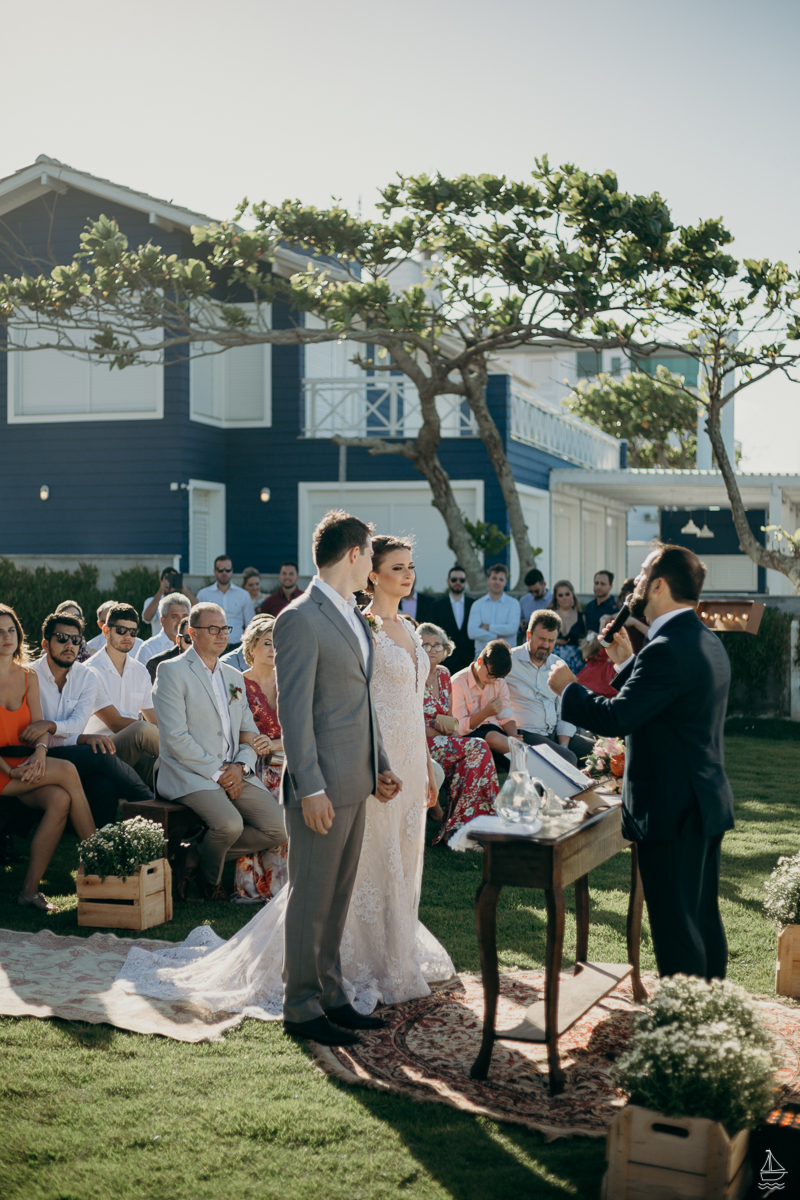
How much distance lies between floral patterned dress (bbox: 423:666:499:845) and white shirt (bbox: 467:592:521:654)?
5.22 metres

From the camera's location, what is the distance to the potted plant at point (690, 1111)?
3361 millimetres

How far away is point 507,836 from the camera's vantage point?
4.32 m

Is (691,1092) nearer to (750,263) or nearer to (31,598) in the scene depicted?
(750,263)

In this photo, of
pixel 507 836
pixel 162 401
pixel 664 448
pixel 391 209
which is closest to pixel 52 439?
pixel 162 401

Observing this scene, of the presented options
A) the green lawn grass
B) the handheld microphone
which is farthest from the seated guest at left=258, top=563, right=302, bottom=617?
the handheld microphone

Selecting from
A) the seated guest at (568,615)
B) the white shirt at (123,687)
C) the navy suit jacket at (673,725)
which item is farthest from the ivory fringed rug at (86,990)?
the seated guest at (568,615)

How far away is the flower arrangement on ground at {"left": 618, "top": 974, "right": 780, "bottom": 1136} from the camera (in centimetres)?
338

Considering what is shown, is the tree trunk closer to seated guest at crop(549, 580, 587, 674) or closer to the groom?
seated guest at crop(549, 580, 587, 674)

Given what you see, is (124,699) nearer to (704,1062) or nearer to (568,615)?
(704,1062)

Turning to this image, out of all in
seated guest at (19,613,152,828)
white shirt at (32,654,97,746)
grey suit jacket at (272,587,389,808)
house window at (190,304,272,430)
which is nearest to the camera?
grey suit jacket at (272,587,389,808)

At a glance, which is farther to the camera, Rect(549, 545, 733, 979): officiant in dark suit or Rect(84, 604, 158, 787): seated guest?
Rect(84, 604, 158, 787): seated guest

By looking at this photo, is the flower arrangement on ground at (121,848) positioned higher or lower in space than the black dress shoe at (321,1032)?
higher

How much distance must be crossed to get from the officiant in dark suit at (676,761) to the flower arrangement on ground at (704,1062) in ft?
2.16

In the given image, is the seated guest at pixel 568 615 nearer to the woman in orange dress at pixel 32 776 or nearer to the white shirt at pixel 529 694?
the white shirt at pixel 529 694
